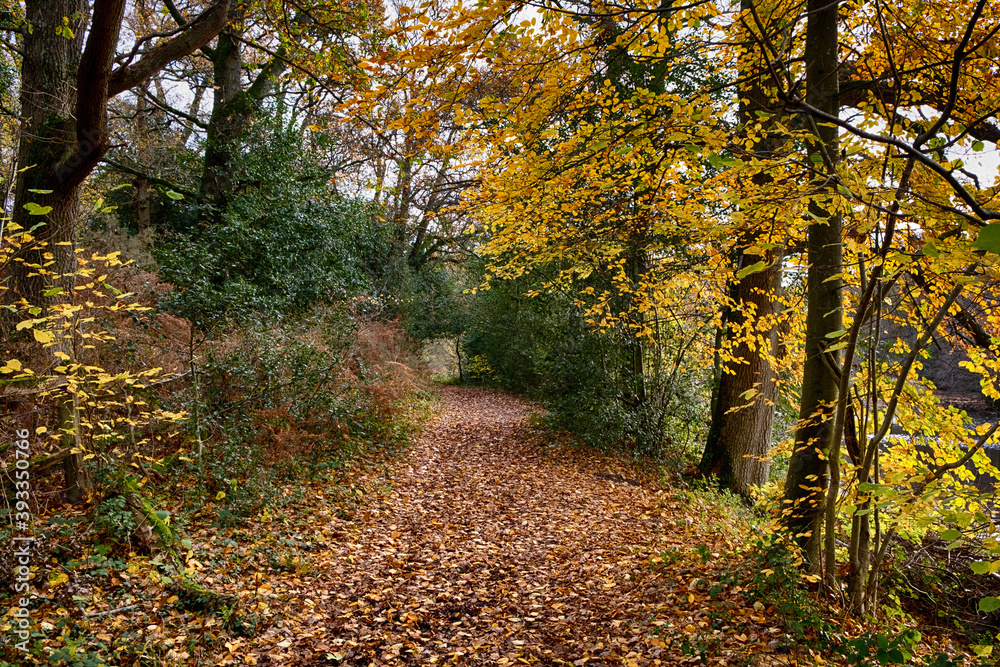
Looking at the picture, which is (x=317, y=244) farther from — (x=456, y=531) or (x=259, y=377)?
(x=456, y=531)

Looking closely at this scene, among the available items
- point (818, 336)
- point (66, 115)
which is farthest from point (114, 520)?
point (818, 336)

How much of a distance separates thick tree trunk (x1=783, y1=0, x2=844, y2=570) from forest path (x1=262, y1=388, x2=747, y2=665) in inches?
38.2

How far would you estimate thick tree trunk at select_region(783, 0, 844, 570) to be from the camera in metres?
3.58

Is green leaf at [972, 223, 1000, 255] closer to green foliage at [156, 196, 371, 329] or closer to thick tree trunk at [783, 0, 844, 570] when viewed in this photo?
thick tree trunk at [783, 0, 844, 570]

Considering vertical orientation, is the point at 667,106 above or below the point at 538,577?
above

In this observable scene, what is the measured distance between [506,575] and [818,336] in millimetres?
3339

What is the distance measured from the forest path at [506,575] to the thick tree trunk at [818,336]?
0.97 m

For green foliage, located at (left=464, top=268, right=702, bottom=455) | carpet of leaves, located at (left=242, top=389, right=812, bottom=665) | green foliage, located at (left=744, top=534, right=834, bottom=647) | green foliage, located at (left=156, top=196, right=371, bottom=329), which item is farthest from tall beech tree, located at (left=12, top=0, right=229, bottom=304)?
green foliage, located at (left=464, top=268, right=702, bottom=455)

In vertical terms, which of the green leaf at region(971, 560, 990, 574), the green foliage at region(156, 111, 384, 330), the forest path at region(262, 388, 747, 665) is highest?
the green foliage at region(156, 111, 384, 330)

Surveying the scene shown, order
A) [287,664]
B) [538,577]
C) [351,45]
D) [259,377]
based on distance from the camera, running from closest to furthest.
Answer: [287,664] < [538,577] < [259,377] < [351,45]

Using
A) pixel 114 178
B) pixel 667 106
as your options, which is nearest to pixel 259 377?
pixel 667 106

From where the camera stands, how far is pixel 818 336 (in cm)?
368

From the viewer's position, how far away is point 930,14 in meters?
3.38

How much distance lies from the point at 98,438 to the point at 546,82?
14.6 ft
